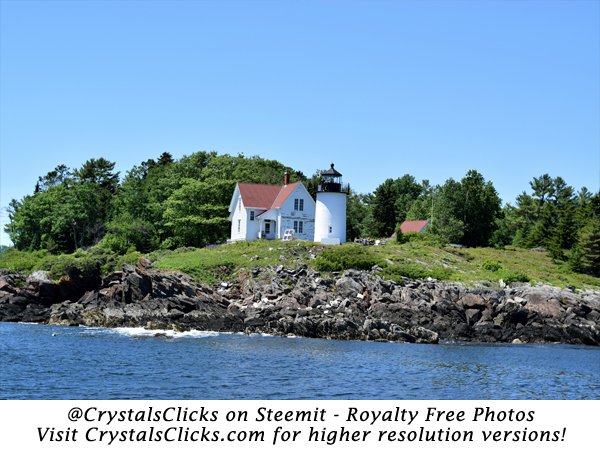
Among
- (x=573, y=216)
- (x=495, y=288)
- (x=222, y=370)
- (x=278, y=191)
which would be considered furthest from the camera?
(x=573, y=216)

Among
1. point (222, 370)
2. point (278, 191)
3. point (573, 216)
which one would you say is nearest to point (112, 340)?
point (222, 370)

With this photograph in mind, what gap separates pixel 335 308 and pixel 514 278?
14544mm

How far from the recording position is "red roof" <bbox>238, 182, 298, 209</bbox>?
6384 cm

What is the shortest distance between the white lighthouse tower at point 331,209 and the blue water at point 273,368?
2199 cm

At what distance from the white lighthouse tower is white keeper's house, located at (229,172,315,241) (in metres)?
3.11

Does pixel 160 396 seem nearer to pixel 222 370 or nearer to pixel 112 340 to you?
pixel 222 370

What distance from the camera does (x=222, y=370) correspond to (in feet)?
92.3

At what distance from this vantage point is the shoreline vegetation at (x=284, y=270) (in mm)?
43031

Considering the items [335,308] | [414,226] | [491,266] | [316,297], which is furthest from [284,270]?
[414,226]

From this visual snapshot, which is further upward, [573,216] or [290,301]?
[573,216]

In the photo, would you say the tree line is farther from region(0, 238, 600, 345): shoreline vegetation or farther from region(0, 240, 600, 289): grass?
region(0, 238, 600, 345): shoreline vegetation

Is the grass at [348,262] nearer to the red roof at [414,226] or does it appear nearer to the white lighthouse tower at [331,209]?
the white lighthouse tower at [331,209]

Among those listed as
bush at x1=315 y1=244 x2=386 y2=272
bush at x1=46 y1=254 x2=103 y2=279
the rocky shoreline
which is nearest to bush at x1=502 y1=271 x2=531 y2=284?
the rocky shoreline

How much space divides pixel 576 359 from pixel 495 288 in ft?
39.2
